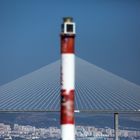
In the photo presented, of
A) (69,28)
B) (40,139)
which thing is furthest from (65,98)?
(40,139)

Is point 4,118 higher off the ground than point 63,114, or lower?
higher

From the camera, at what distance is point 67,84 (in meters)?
12.9

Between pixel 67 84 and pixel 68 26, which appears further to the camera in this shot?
pixel 67 84

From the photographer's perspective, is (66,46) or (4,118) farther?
(4,118)

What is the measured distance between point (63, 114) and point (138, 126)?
14.7 m

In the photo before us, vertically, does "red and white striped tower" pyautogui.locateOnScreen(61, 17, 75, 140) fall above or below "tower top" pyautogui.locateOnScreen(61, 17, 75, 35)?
below

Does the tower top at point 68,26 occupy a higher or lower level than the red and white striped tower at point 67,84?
higher

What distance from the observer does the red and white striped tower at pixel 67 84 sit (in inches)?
500

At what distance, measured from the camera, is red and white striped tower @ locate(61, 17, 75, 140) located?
12702mm

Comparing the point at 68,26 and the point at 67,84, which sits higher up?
the point at 68,26

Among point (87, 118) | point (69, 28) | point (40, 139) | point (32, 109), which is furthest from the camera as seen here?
point (87, 118)

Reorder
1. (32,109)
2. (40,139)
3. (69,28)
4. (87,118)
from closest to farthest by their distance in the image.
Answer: (69,28) → (32,109) → (40,139) → (87,118)

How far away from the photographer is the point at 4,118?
90.2 feet

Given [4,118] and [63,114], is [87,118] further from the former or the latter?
[63,114]
